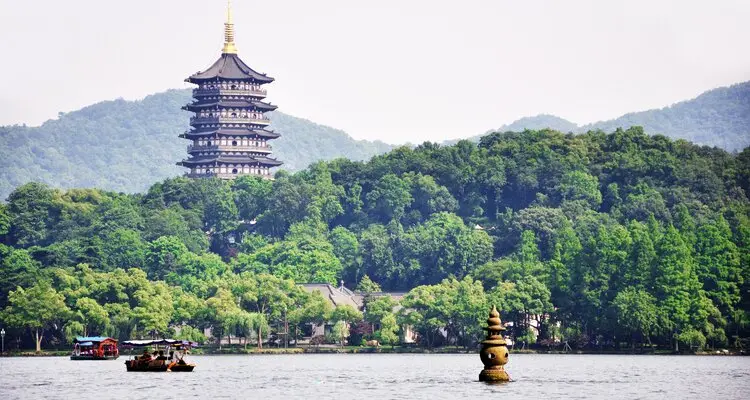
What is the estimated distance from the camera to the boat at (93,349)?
87.4m

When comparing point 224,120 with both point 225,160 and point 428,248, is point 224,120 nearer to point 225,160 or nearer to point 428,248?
point 225,160

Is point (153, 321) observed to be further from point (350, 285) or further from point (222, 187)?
point (222, 187)

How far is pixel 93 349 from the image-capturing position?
8819 centimetres

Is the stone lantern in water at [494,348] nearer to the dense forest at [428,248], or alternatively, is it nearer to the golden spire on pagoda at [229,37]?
the dense forest at [428,248]

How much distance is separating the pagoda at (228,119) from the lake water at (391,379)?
5113cm

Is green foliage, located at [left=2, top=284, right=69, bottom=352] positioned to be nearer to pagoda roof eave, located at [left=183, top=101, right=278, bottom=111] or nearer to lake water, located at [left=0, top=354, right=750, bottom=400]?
lake water, located at [left=0, top=354, right=750, bottom=400]

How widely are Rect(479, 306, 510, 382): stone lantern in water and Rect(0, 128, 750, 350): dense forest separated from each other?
34424 millimetres

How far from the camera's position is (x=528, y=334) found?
307ft

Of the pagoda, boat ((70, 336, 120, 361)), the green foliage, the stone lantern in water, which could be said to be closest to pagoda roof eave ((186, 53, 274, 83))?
the pagoda

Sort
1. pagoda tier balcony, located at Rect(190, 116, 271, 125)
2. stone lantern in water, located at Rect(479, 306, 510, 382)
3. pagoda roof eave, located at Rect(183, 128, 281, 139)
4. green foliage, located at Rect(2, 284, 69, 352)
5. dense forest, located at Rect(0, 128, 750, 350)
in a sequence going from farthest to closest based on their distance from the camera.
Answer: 1. pagoda tier balcony, located at Rect(190, 116, 271, 125)
2. pagoda roof eave, located at Rect(183, 128, 281, 139)
3. green foliage, located at Rect(2, 284, 69, 352)
4. dense forest, located at Rect(0, 128, 750, 350)
5. stone lantern in water, located at Rect(479, 306, 510, 382)

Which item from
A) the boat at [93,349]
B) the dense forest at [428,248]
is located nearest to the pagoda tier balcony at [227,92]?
the dense forest at [428,248]

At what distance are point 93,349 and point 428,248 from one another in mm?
33564

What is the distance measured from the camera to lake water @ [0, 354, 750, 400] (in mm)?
58156

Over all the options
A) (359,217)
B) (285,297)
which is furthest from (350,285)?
(285,297)
